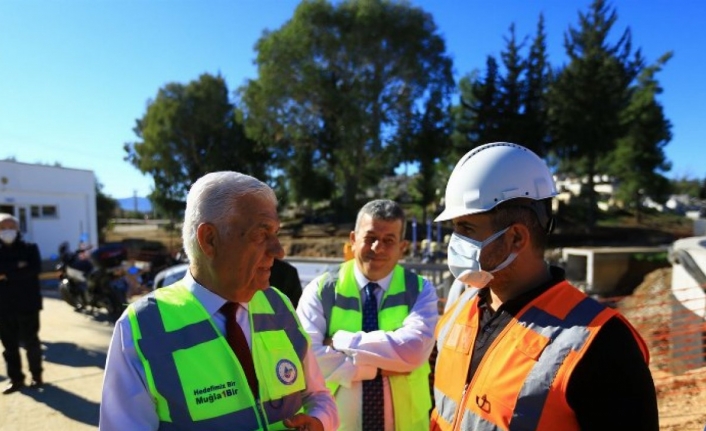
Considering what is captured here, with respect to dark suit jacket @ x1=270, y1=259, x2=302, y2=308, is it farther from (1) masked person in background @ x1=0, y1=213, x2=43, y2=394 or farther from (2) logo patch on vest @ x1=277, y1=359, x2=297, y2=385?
(1) masked person in background @ x1=0, y1=213, x2=43, y2=394

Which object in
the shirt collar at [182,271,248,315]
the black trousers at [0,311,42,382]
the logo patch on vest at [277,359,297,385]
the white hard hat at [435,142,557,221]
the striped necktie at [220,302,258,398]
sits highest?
the white hard hat at [435,142,557,221]

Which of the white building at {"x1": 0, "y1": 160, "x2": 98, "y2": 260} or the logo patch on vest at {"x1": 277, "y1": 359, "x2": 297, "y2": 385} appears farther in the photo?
the white building at {"x1": 0, "y1": 160, "x2": 98, "y2": 260}

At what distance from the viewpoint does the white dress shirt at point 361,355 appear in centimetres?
236

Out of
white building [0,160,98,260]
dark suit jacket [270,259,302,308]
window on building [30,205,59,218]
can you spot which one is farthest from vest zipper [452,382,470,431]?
window on building [30,205,59,218]

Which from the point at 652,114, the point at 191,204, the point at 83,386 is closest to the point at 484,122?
the point at 652,114

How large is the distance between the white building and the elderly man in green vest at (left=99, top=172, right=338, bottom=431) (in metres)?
18.0

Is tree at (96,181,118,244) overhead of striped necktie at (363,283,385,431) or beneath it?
overhead

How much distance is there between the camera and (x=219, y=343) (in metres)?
1.47

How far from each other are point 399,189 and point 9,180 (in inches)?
1395

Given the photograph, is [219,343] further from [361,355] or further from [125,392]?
[361,355]

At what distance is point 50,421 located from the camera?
4402mm

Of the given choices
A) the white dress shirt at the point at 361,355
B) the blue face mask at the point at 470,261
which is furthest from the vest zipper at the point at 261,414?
the white dress shirt at the point at 361,355

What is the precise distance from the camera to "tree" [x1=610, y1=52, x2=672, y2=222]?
3180cm

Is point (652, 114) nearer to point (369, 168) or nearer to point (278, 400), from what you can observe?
point (369, 168)
